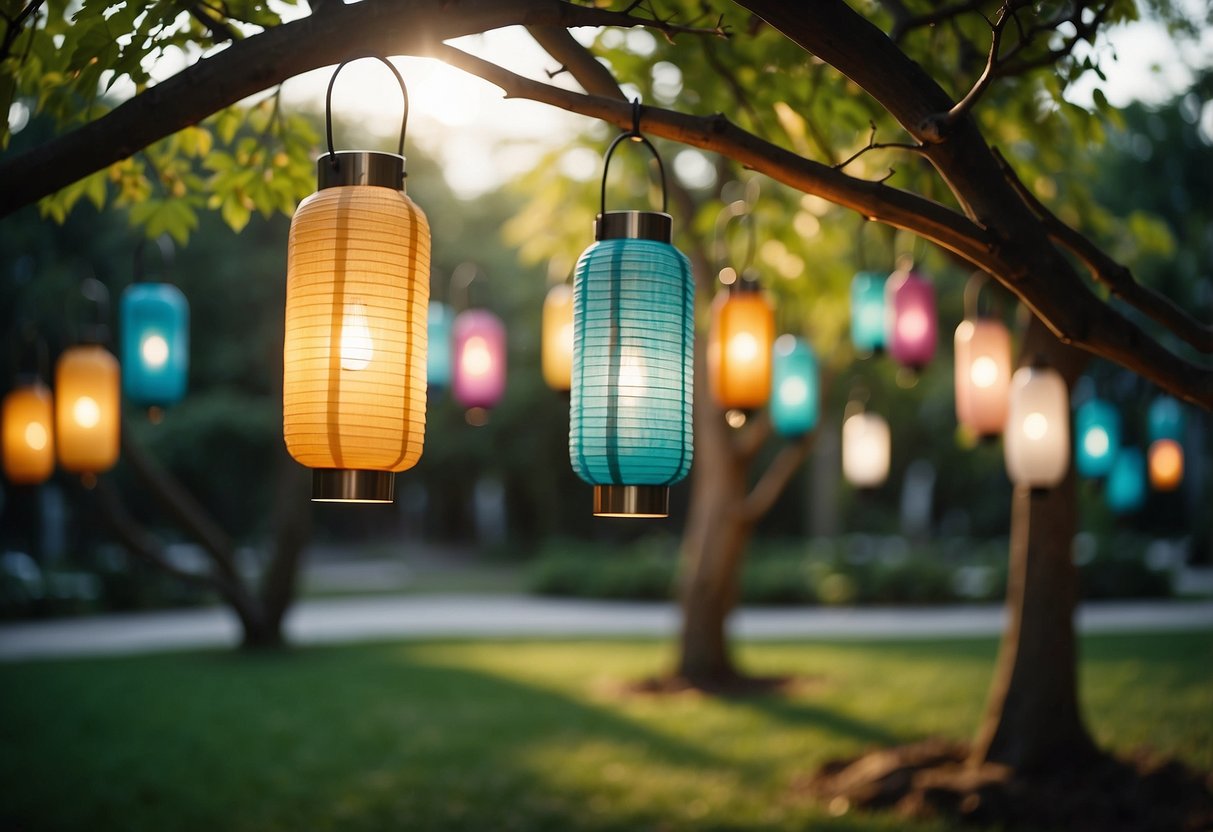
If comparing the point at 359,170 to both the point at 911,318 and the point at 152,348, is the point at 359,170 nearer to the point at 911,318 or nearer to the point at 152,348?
the point at 152,348

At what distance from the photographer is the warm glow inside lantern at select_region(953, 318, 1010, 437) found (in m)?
5.19

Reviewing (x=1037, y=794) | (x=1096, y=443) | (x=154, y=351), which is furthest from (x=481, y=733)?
(x=1096, y=443)

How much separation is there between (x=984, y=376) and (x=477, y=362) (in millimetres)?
2912

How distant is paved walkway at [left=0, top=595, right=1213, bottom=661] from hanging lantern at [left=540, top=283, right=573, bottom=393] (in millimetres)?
7942

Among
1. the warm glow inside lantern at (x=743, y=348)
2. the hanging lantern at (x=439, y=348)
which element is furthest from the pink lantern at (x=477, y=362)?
the warm glow inside lantern at (x=743, y=348)

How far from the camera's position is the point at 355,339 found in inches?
84.0

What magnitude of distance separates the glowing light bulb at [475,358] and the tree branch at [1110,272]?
3.94m

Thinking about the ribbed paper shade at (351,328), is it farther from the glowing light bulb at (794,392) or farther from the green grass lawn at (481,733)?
the glowing light bulb at (794,392)

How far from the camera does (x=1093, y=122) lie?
3.71 m

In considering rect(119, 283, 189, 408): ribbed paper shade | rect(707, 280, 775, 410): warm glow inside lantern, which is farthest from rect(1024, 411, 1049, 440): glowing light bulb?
rect(119, 283, 189, 408): ribbed paper shade

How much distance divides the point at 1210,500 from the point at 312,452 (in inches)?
836

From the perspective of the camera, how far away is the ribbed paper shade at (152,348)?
17.6 ft

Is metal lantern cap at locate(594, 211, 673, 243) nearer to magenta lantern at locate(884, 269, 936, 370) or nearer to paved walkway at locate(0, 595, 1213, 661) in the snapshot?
magenta lantern at locate(884, 269, 936, 370)

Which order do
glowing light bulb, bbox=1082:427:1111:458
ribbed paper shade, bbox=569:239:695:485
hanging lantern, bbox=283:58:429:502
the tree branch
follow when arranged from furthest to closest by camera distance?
glowing light bulb, bbox=1082:427:1111:458, the tree branch, ribbed paper shade, bbox=569:239:695:485, hanging lantern, bbox=283:58:429:502
